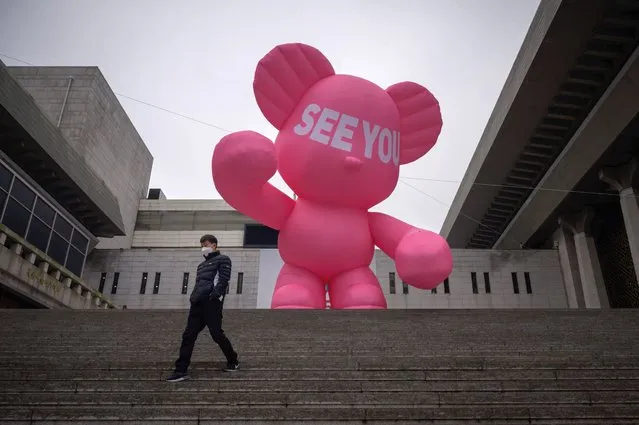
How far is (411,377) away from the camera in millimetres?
5008

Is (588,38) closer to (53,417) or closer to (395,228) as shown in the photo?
(395,228)

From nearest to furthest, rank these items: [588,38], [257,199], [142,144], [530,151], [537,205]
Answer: [257,199]
[588,38]
[530,151]
[537,205]
[142,144]

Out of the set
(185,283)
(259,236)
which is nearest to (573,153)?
(185,283)

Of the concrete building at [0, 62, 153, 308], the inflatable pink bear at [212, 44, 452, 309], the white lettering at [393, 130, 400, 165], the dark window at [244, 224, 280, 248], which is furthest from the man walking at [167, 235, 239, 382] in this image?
the dark window at [244, 224, 280, 248]

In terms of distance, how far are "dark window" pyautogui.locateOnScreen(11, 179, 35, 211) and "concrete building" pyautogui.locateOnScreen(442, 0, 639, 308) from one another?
1361cm

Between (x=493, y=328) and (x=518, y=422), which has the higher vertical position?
(x=493, y=328)

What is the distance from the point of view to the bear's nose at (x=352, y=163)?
28.9ft

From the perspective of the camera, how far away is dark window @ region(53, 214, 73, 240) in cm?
1667

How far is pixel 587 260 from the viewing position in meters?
19.0

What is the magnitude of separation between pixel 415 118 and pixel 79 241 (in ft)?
42.5

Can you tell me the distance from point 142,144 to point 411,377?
28.5 meters

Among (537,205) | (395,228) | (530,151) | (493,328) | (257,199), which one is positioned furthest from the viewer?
(537,205)

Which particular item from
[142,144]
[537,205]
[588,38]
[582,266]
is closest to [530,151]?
[537,205]

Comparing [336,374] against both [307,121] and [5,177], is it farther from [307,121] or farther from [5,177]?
[5,177]
